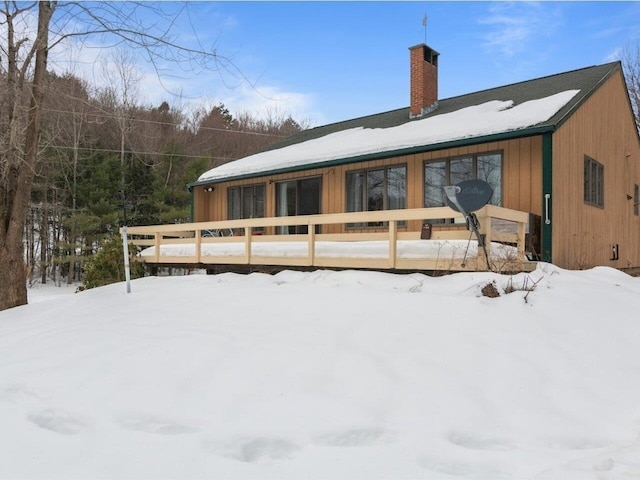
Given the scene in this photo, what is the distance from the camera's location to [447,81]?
44.1 ft

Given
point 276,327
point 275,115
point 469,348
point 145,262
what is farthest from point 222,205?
point 275,115

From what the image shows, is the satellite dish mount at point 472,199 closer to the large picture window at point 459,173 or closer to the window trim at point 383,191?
the large picture window at point 459,173

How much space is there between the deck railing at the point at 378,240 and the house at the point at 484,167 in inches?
8.7

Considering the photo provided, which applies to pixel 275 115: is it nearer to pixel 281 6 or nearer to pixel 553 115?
pixel 281 6

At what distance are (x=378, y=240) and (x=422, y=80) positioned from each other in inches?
246

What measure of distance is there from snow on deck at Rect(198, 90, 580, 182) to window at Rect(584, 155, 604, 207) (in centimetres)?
166

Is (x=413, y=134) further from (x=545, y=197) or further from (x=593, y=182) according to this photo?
(x=593, y=182)

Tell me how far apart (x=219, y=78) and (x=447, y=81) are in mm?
8887

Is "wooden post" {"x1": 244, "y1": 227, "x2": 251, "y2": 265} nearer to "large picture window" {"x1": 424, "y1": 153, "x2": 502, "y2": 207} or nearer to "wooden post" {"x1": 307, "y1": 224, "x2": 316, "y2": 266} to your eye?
"wooden post" {"x1": 307, "y1": 224, "x2": 316, "y2": 266}

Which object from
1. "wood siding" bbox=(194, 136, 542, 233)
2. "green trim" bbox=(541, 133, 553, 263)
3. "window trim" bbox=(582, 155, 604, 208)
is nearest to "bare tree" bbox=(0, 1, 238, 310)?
"wood siding" bbox=(194, 136, 542, 233)

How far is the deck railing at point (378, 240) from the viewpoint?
6.66 metres

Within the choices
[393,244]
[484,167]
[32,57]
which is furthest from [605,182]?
[32,57]

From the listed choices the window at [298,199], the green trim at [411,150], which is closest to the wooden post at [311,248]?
the green trim at [411,150]

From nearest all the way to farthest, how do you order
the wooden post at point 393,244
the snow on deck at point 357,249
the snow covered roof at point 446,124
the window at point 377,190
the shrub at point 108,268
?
the snow on deck at point 357,249 → the wooden post at point 393,244 → the snow covered roof at point 446,124 → the window at point 377,190 → the shrub at point 108,268
